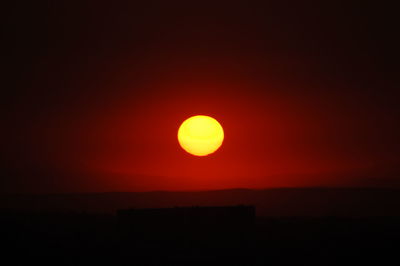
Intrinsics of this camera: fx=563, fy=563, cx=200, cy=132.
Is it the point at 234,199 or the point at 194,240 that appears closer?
the point at 194,240

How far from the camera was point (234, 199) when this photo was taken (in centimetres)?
8000

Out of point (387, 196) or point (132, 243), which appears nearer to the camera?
point (132, 243)

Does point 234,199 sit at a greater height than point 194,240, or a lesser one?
greater

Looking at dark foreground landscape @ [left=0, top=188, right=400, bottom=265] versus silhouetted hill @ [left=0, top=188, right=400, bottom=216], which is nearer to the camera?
dark foreground landscape @ [left=0, top=188, right=400, bottom=265]

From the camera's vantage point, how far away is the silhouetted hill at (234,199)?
7181 centimetres

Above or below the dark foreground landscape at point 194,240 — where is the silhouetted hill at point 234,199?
above

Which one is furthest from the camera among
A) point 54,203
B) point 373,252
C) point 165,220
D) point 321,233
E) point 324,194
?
point 324,194

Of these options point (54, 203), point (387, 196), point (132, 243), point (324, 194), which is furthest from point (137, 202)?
point (132, 243)

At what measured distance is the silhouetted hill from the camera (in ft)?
236

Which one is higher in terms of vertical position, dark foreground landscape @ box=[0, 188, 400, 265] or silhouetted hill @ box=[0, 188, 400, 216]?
silhouetted hill @ box=[0, 188, 400, 216]

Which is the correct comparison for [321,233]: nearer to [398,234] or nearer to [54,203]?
[398,234]

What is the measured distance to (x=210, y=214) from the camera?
27.5 m

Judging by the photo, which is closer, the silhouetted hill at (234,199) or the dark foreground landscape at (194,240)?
the dark foreground landscape at (194,240)

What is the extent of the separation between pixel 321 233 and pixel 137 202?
5180cm
